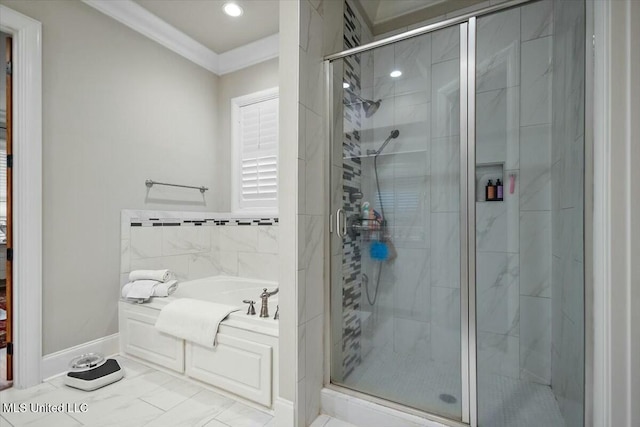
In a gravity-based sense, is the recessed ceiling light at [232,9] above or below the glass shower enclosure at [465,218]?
above

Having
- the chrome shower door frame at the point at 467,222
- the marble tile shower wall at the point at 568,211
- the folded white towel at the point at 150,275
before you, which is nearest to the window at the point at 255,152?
the folded white towel at the point at 150,275

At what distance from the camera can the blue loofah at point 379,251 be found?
1.76 m

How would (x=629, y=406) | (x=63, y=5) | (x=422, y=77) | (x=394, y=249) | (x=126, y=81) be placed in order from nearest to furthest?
(x=629, y=406) → (x=422, y=77) → (x=394, y=249) → (x=63, y=5) → (x=126, y=81)

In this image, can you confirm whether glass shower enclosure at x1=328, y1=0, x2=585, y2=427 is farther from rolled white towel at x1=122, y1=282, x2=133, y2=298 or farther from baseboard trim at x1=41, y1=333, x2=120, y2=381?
baseboard trim at x1=41, y1=333, x2=120, y2=381

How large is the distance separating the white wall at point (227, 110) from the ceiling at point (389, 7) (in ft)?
3.93

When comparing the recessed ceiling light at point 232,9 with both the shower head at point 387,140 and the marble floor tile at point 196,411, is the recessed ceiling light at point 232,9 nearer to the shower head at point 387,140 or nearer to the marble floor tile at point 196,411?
the shower head at point 387,140

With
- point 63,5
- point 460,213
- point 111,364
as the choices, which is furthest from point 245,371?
point 63,5

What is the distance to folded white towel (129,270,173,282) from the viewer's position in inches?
90.9

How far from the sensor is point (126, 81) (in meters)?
2.45

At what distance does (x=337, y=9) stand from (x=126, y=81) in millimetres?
1784

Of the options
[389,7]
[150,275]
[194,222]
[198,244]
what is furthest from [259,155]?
[389,7]

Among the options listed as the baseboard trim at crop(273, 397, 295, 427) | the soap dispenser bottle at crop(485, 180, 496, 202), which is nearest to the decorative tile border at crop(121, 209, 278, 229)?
the baseboard trim at crop(273, 397, 295, 427)

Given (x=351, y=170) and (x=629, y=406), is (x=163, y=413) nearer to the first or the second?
(x=351, y=170)
